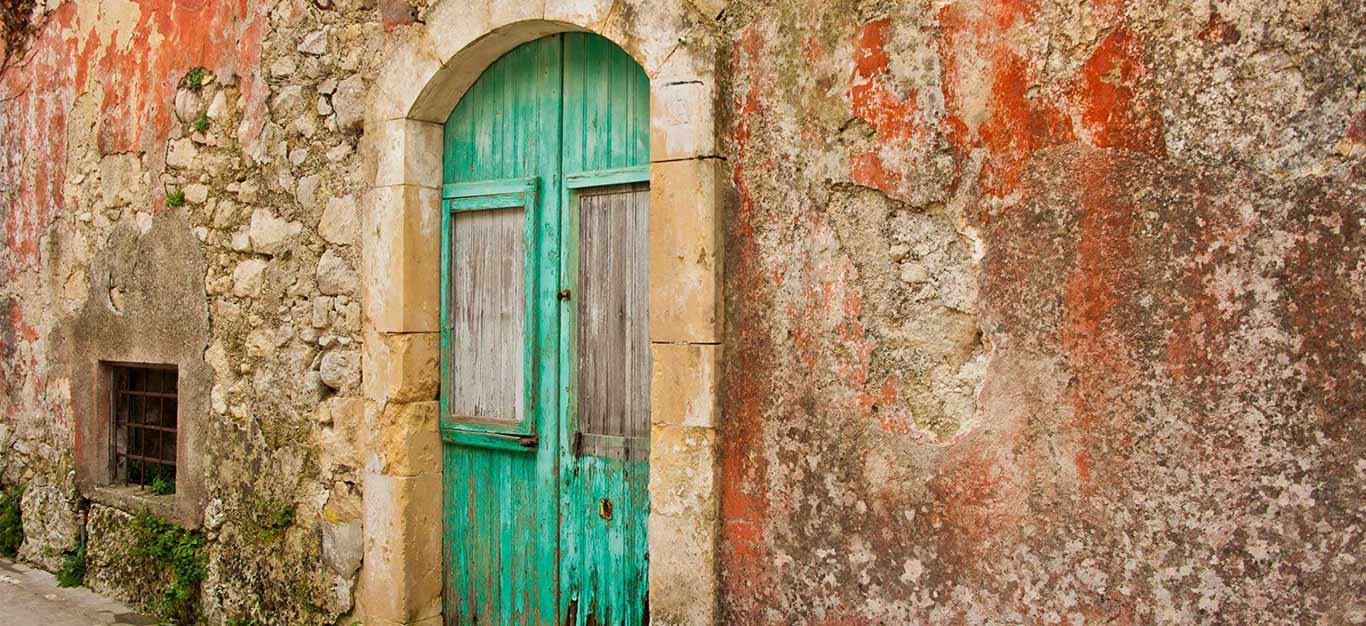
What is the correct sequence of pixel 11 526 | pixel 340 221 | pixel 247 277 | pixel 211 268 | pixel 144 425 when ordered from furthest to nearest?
pixel 11 526, pixel 144 425, pixel 211 268, pixel 247 277, pixel 340 221

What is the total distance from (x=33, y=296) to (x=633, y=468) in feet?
13.2

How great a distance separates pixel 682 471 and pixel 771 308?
553 millimetres

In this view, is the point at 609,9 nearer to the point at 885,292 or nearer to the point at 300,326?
the point at 885,292

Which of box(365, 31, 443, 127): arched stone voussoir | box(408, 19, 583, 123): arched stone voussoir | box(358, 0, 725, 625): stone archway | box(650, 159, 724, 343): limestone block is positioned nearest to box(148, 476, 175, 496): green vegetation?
box(358, 0, 725, 625): stone archway

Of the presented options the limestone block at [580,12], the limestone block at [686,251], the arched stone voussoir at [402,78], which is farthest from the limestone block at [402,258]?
the limestone block at [686,251]

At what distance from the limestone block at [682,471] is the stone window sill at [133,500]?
274cm

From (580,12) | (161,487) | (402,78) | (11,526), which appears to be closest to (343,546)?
(161,487)

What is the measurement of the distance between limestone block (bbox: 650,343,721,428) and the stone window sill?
9.17 ft

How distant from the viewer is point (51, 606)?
5.00 metres

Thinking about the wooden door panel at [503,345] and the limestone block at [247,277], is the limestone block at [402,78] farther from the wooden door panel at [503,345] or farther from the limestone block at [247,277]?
the limestone block at [247,277]

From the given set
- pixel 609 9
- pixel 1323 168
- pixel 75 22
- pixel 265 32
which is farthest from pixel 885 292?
pixel 75 22

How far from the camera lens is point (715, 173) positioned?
3145 millimetres

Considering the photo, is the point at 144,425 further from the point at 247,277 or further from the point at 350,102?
the point at 350,102

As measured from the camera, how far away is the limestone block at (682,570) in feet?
10.3
